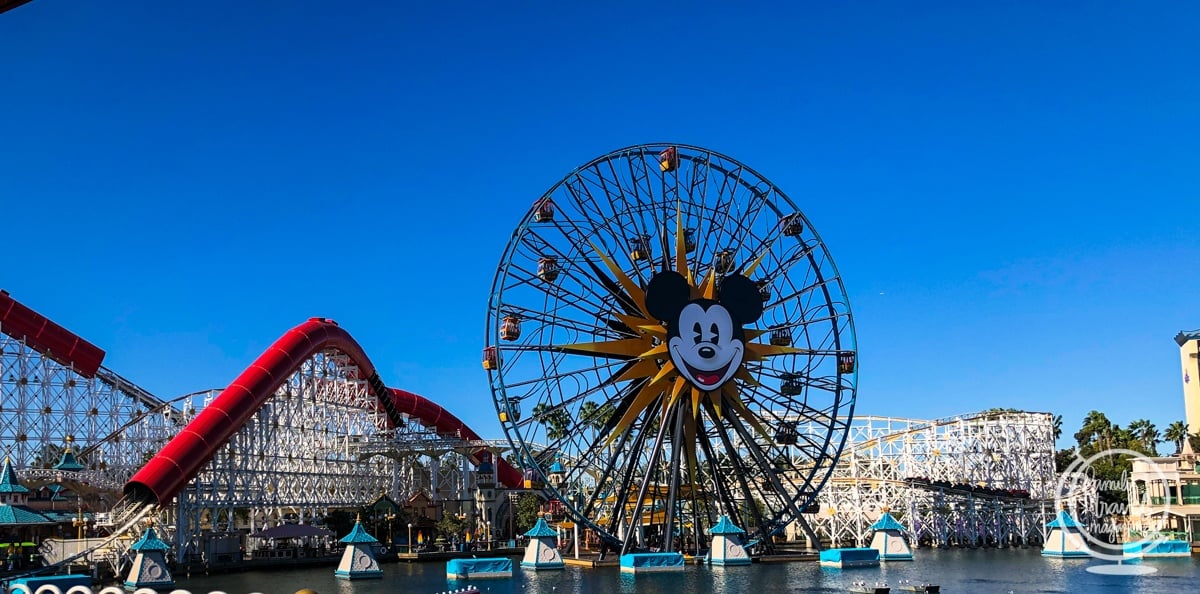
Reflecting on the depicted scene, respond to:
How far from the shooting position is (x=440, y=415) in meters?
88.8

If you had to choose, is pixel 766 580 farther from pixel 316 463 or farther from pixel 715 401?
pixel 316 463

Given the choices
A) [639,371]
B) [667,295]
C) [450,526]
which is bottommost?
[450,526]

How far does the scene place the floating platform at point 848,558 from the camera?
52125mm

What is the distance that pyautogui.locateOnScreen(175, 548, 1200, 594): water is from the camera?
40750mm

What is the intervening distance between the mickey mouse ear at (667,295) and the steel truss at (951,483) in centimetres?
2161

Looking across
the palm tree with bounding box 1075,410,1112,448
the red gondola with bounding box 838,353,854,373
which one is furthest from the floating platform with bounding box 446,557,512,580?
the palm tree with bounding box 1075,410,1112,448

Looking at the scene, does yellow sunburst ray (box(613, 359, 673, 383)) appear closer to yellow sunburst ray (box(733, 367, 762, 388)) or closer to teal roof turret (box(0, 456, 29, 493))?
yellow sunburst ray (box(733, 367, 762, 388))

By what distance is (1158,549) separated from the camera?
5809 centimetres

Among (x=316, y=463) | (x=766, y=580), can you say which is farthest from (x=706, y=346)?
(x=316, y=463)

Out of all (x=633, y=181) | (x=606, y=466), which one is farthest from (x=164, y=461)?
(x=633, y=181)

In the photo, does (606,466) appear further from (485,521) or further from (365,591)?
(485,521)

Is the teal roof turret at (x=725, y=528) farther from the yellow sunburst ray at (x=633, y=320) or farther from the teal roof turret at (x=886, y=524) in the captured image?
the yellow sunburst ray at (x=633, y=320)

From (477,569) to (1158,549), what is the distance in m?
35.2

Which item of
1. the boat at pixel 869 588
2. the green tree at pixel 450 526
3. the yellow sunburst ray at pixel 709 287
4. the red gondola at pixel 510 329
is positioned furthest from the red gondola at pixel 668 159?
the green tree at pixel 450 526
